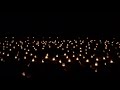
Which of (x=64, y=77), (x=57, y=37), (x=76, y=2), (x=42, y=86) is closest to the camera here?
(x=42, y=86)

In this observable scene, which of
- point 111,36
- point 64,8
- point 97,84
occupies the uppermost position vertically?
point 64,8

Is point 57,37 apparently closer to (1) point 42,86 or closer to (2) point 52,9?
(2) point 52,9

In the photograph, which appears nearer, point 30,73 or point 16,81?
point 16,81

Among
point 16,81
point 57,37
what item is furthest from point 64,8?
point 16,81

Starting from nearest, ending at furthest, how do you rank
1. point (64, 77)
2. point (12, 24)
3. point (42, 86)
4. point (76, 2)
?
point (42, 86) < point (64, 77) < point (76, 2) < point (12, 24)

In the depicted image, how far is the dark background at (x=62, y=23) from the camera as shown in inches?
441

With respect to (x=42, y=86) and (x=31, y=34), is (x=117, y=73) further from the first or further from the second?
(x=31, y=34)

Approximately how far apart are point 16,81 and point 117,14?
794cm

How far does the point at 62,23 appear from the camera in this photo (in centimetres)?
1144

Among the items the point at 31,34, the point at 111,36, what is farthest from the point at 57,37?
the point at 111,36

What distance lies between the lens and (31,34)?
37.2 ft

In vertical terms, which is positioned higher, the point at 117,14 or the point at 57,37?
the point at 117,14

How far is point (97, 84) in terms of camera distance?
12.7 feet

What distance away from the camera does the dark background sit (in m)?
11.2
